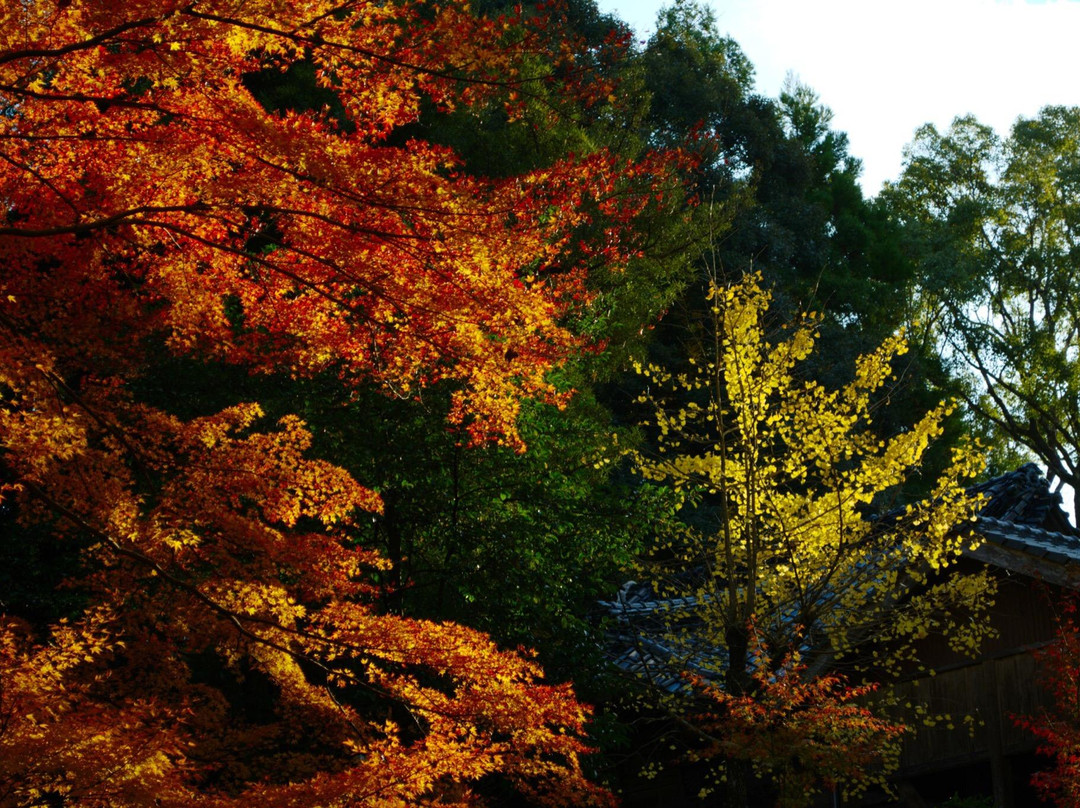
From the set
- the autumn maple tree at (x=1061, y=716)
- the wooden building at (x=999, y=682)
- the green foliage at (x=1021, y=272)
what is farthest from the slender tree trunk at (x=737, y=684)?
the green foliage at (x=1021, y=272)

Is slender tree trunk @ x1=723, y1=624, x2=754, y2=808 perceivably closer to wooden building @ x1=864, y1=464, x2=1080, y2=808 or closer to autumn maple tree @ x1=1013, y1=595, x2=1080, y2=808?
wooden building @ x1=864, y1=464, x2=1080, y2=808

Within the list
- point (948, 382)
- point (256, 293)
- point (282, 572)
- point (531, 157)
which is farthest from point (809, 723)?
point (948, 382)

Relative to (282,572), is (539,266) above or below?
above

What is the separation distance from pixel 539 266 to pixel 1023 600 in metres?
9.08

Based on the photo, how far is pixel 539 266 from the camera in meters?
17.8

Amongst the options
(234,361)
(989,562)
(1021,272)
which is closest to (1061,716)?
(989,562)

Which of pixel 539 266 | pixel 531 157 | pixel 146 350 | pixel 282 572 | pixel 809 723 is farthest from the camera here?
pixel 531 157

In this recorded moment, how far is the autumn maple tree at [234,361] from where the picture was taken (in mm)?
7492

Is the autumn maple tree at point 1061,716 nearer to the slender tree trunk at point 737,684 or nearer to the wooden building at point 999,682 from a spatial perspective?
the wooden building at point 999,682

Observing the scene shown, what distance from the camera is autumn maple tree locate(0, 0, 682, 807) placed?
295 inches

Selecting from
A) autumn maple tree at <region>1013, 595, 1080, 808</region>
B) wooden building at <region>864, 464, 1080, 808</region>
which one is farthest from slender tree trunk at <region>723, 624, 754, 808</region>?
autumn maple tree at <region>1013, 595, 1080, 808</region>

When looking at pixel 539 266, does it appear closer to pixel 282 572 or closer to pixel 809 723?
pixel 282 572

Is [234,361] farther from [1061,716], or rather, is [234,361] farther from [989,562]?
[1061,716]

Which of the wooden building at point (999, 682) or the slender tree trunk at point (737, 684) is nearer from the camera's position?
the slender tree trunk at point (737, 684)
